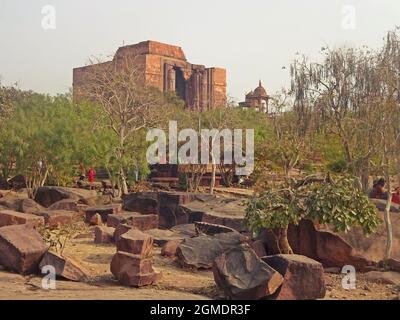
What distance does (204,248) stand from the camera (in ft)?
30.0

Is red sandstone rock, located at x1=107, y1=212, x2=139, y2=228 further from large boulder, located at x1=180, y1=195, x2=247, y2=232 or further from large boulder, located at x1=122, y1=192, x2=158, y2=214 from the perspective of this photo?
large boulder, located at x1=122, y1=192, x2=158, y2=214

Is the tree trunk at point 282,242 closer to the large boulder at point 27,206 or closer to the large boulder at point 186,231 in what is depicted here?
the large boulder at point 186,231

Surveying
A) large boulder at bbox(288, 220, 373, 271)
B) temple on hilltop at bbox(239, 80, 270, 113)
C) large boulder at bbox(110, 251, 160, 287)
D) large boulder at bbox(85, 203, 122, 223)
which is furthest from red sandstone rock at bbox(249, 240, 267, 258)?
temple on hilltop at bbox(239, 80, 270, 113)

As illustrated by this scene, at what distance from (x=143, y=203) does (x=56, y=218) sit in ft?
9.47

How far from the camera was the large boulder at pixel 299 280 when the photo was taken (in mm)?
6625

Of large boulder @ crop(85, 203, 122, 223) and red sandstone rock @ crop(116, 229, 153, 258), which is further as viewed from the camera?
large boulder @ crop(85, 203, 122, 223)

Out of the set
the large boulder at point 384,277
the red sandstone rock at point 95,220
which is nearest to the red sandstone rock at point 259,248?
the large boulder at point 384,277

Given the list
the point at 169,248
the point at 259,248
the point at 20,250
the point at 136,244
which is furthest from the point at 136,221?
the point at 20,250

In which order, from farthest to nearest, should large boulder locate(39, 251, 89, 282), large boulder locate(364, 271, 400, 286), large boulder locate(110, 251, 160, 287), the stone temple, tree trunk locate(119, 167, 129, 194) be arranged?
the stone temple
tree trunk locate(119, 167, 129, 194)
large boulder locate(364, 271, 400, 286)
large boulder locate(39, 251, 89, 282)
large boulder locate(110, 251, 160, 287)

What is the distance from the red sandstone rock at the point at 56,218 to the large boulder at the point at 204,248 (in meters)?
4.85

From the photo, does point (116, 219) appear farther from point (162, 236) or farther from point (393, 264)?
point (393, 264)

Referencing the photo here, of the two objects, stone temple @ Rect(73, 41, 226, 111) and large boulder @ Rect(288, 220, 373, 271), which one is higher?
stone temple @ Rect(73, 41, 226, 111)

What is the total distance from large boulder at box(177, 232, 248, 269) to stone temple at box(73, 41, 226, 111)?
120ft

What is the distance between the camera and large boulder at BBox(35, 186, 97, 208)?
17.2 m
